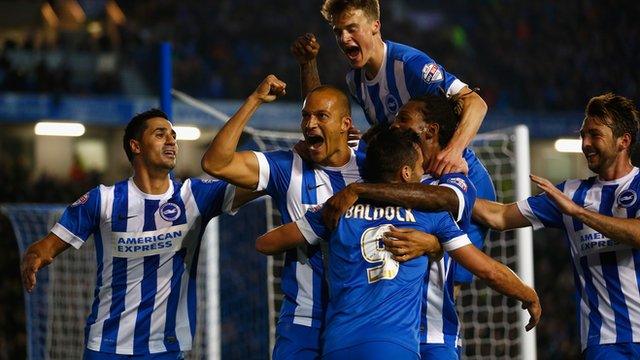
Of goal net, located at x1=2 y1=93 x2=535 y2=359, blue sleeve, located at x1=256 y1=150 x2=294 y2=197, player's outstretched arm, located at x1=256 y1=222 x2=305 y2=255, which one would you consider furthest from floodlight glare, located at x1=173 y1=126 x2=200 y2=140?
player's outstretched arm, located at x1=256 y1=222 x2=305 y2=255

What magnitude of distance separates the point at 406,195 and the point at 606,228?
3.93 ft

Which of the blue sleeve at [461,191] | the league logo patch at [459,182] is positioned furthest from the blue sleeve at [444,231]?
the league logo patch at [459,182]

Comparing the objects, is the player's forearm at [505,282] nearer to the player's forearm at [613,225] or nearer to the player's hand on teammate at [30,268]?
the player's forearm at [613,225]

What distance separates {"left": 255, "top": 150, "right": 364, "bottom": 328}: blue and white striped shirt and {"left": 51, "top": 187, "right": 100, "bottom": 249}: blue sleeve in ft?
4.06

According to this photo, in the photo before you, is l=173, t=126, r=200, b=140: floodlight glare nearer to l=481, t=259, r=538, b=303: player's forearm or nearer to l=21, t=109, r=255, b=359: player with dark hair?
l=21, t=109, r=255, b=359: player with dark hair

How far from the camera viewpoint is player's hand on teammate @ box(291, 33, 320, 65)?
5.36 metres

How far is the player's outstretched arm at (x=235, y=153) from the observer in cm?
464

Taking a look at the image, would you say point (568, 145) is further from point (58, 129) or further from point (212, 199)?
point (212, 199)

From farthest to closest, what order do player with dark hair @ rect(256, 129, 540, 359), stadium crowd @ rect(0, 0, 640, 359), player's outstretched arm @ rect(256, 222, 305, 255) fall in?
1. stadium crowd @ rect(0, 0, 640, 359)
2. player's outstretched arm @ rect(256, 222, 305, 255)
3. player with dark hair @ rect(256, 129, 540, 359)

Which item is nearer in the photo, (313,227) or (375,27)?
(313,227)

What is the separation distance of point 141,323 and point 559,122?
18316 mm

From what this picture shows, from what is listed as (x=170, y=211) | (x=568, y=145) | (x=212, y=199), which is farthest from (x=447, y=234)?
(x=568, y=145)

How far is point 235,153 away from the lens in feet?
15.7

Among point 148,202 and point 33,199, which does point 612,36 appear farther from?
point 148,202
